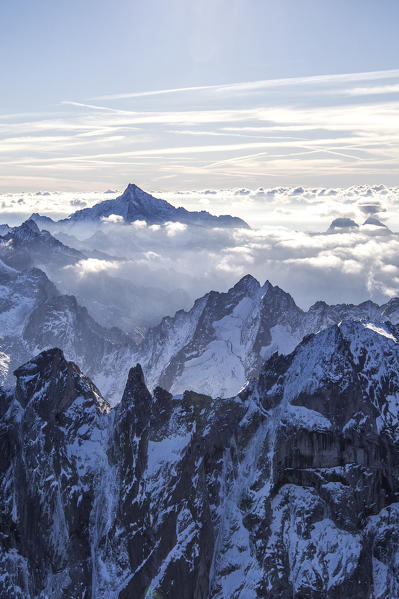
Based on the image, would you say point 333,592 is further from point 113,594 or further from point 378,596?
point 113,594

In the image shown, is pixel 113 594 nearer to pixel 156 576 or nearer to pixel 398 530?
pixel 156 576

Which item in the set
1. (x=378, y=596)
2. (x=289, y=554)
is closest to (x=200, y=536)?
(x=289, y=554)

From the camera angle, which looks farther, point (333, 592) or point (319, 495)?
point (319, 495)

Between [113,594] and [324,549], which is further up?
[324,549]

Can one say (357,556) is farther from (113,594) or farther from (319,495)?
(113,594)

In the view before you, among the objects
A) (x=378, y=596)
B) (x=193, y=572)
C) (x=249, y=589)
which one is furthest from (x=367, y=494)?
(x=193, y=572)

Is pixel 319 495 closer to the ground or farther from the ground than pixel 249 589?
farther from the ground

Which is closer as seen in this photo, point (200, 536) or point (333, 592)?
point (333, 592)
